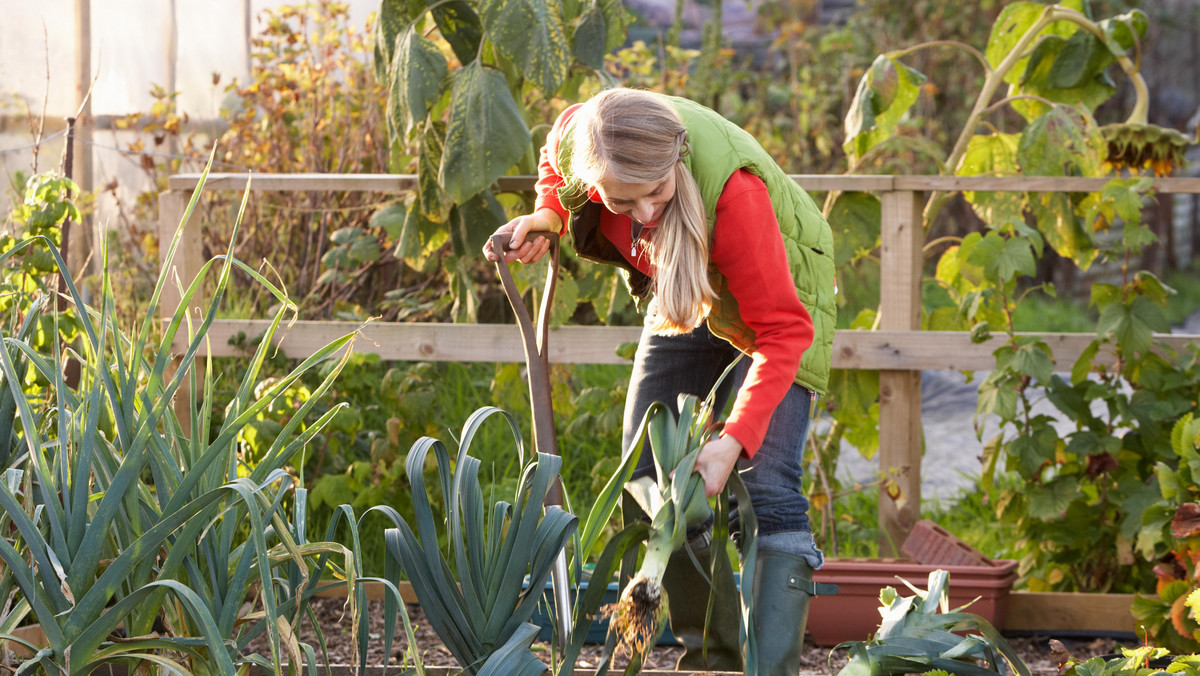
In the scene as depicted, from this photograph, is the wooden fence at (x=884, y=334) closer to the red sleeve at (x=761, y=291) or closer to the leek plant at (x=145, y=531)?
the red sleeve at (x=761, y=291)

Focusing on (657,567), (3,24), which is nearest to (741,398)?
(657,567)

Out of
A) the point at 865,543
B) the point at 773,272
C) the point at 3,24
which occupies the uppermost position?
the point at 3,24

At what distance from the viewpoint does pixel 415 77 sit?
2486mm

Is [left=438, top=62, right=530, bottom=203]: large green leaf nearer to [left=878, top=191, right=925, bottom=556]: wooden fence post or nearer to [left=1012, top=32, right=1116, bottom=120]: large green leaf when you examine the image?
[left=878, top=191, right=925, bottom=556]: wooden fence post

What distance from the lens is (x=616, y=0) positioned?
2.69 metres

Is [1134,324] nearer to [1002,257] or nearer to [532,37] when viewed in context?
[1002,257]

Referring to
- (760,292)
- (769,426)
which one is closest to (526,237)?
(760,292)

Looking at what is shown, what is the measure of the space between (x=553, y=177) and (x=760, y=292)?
50 cm

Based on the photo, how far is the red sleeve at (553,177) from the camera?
1.75 metres

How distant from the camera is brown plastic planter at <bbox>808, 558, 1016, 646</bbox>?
2320 millimetres

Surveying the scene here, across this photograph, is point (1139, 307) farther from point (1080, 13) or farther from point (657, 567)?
point (657, 567)

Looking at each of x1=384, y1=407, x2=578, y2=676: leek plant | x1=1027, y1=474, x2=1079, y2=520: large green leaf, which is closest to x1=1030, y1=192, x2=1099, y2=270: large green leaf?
x1=1027, y1=474, x2=1079, y2=520: large green leaf

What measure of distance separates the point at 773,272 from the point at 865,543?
154cm

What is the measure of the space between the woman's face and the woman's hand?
0.59ft
